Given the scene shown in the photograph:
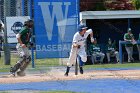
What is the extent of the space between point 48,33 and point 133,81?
22.2 ft

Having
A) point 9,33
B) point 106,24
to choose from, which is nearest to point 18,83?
point 9,33

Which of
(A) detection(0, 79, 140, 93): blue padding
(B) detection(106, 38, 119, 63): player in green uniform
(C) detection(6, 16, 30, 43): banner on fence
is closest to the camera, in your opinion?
(A) detection(0, 79, 140, 93): blue padding

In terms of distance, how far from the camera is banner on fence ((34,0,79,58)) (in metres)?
19.6

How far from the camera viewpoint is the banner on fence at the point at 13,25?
21922mm

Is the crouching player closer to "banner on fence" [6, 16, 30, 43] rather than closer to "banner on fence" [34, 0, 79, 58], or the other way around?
"banner on fence" [34, 0, 79, 58]

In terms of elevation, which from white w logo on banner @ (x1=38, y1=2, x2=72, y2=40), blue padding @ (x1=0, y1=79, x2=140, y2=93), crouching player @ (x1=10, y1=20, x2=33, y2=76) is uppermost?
white w logo on banner @ (x1=38, y1=2, x2=72, y2=40)

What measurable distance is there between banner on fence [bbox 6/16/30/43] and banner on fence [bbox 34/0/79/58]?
2.30 m

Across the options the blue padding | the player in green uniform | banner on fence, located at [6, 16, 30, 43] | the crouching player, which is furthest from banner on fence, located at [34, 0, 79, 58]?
the blue padding

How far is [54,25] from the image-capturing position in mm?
19781

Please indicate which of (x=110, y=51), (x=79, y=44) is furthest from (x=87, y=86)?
(x=110, y=51)

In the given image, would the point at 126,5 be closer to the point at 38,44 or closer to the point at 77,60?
the point at 38,44

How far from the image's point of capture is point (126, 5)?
3384cm

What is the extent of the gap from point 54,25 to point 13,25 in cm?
304

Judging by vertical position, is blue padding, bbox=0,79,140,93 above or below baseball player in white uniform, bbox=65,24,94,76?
below
